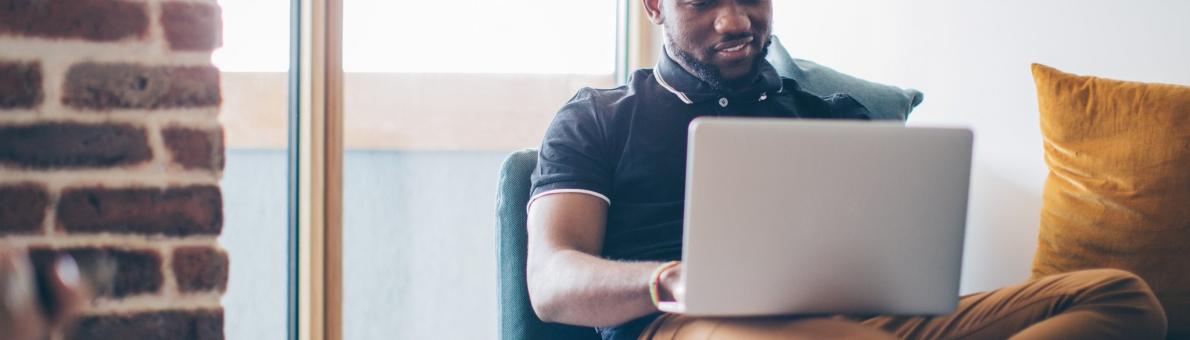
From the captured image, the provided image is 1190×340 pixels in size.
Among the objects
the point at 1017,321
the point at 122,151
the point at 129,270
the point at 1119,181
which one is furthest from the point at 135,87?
the point at 1119,181

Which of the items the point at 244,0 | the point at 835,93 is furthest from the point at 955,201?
the point at 244,0

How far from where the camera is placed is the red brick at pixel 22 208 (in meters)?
1.02

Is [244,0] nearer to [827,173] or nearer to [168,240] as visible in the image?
[168,240]

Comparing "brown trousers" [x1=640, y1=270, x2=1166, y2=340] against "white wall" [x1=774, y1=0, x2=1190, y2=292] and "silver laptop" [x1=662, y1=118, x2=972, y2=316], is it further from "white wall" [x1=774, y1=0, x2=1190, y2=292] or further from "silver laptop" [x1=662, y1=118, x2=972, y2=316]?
"white wall" [x1=774, y1=0, x2=1190, y2=292]

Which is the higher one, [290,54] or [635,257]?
[290,54]

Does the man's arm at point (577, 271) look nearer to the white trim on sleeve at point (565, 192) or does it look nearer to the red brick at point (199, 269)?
the white trim on sleeve at point (565, 192)

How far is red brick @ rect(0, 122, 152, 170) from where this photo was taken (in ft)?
3.36

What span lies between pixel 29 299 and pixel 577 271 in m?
0.85

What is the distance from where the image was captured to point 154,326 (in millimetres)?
1083

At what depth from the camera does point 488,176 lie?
107 inches

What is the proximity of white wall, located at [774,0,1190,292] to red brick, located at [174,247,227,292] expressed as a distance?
4.69 feet

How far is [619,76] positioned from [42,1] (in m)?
2.05

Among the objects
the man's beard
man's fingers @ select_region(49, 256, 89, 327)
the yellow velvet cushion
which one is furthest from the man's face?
man's fingers @ select_region(49, 256, 89, 327)

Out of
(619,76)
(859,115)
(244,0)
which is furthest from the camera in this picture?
(619,76)
